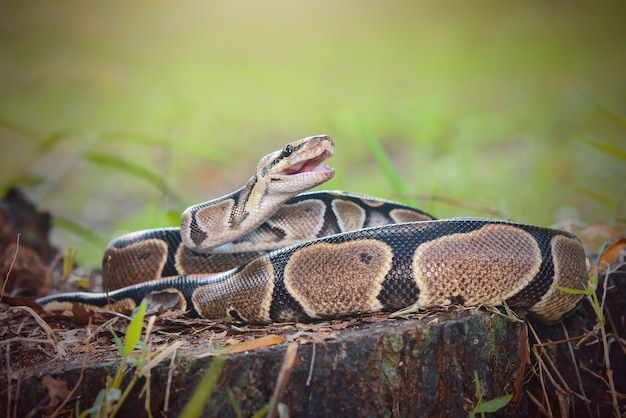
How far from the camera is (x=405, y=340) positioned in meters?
3.07

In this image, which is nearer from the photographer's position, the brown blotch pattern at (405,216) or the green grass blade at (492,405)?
the green grass blade at (492,405)

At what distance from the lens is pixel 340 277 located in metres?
3.48

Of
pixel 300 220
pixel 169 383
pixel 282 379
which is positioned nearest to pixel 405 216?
pixel 300 220

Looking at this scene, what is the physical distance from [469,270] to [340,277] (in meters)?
0.79

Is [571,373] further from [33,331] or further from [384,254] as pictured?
[33,331]

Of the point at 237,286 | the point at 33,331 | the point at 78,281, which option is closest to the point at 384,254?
the point at 237,286

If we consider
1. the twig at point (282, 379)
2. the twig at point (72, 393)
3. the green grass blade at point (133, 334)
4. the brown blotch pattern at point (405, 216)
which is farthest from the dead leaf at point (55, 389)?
the brown blotch pattern at point (405, 216)

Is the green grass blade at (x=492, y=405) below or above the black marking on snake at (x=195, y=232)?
below

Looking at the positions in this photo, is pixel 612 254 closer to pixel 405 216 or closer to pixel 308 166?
pixel 405 216

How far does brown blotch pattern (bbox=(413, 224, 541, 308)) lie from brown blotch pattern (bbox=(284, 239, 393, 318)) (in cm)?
25

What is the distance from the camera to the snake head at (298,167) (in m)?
3.97

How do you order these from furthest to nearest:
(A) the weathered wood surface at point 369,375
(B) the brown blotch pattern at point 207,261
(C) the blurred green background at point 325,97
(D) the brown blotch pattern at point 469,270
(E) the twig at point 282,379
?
(C) the blurred green background at point 325,97 → (B) the brown blotch pattern at point 207,261 → (D) the brown blotch pattern at point 469,270 → (A) the weathered wood surface at point 369,375 → (E) the twig at point 282,379

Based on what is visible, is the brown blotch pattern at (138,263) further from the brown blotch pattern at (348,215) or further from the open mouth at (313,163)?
the brown blotch pattern at (348,215)

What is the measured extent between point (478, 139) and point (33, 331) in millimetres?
9156
